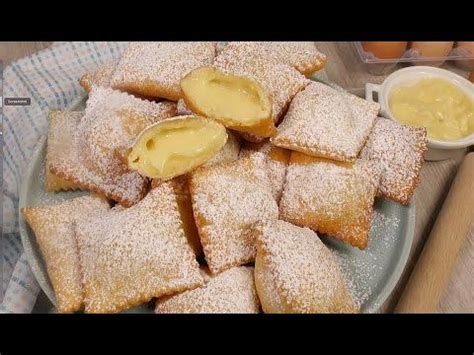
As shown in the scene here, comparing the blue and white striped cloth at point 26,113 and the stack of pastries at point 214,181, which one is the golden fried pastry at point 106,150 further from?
the blue and white striped cloth at point 26,113

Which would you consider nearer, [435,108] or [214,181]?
[214,181]

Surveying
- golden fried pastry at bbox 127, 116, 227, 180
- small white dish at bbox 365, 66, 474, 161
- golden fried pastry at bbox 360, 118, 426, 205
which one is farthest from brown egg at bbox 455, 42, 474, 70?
golden fried pastry at bbox 127, 116, 227, 180

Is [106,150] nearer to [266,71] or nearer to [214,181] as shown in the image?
[214,181]

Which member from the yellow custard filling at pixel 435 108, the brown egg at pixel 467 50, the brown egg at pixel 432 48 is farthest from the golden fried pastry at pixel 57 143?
the brown egg at pixel 467 50

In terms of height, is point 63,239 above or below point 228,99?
below

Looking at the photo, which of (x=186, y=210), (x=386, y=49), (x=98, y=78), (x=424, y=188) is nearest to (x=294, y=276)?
(x=186, y=210)
